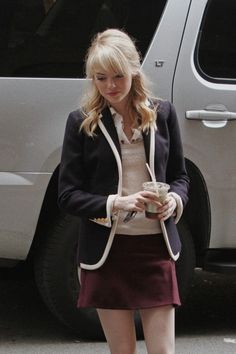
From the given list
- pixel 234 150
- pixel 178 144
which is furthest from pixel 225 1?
pixel 178 144

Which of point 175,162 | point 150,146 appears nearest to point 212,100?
point 175,162

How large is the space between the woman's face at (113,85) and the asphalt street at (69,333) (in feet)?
6.76

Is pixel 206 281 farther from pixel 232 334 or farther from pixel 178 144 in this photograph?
pixel 178 144

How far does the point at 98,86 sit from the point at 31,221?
1556 mm

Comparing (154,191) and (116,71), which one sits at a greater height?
(116,71)

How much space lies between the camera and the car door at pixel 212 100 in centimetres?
430

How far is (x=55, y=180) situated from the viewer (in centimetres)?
431

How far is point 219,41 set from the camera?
444 cm

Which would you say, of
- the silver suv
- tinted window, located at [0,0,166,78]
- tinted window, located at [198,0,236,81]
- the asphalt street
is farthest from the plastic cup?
the asphalt street

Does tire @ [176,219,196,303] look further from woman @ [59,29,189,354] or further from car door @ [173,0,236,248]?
woman @ [59,29,189,354]

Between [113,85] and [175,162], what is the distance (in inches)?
16.1

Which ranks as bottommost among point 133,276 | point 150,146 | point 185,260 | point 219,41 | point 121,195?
point 185,260

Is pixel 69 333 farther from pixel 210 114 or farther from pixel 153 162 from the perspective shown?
pixel 153 162

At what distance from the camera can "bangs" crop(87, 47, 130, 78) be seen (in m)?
2.81
